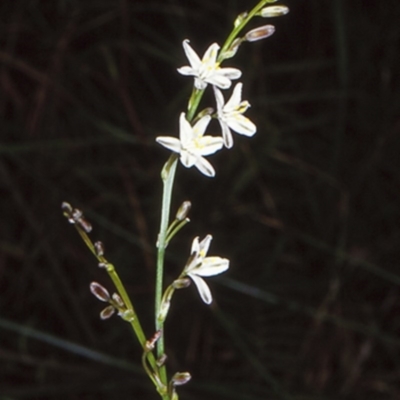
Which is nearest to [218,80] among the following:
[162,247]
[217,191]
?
[162,247]

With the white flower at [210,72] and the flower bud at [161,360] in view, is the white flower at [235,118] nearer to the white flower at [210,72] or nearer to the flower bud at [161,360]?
the white flower at [210,72]

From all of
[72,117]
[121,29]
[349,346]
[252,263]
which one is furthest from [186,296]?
[121,29]

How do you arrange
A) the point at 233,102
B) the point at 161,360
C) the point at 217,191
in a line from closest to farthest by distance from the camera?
the point at 161,360 < the point at 233,102 < the point at 217,191

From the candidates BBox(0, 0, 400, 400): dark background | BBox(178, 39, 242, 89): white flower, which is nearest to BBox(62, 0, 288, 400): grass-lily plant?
BBox(178, 39, 242, 89): white flower

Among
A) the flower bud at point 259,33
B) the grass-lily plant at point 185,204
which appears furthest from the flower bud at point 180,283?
the flower bud at point 259,33

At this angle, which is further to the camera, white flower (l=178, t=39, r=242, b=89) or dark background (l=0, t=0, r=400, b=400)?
dark background (l=0, t=0, r=400, b=400)

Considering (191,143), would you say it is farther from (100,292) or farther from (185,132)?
(100,292)

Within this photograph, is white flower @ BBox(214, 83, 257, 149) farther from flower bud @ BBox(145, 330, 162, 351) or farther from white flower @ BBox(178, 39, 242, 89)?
flower bud @ BBox(145, 330, 162, 351)
